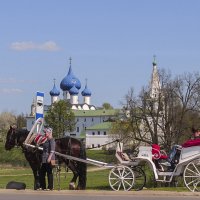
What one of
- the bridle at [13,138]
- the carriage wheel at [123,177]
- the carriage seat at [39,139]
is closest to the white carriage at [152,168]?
the carriage wheel at [123,177]

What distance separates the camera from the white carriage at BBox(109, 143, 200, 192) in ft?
52.0

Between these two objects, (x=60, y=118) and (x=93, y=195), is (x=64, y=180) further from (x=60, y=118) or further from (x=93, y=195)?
(x=60, y=118)

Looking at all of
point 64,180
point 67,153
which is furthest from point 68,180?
point 67,153

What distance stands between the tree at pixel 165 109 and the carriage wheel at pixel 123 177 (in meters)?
20.2

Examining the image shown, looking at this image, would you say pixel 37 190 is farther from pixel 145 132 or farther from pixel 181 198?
pixel 145 132

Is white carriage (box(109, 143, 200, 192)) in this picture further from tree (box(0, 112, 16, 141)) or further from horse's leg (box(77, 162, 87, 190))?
tree (box(0, 112, 16, 141))

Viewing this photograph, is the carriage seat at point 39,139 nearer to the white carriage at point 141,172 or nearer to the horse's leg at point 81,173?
the white carriage at point 141,172

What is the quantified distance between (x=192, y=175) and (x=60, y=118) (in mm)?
89874

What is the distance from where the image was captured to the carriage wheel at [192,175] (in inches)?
620

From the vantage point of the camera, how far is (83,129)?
160 m

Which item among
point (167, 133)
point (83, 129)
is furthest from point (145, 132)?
point (83, 129)

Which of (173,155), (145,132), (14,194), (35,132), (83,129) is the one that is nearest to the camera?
(14,194)

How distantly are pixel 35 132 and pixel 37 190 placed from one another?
2.26 m

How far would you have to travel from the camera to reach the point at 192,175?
52.0 feet
